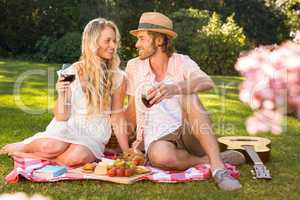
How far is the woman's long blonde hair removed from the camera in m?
4.11

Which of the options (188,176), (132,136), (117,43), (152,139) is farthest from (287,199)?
(117,43)

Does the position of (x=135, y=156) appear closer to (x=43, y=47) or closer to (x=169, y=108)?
(x=169, y=108)

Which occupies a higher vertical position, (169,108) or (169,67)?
(169,67)

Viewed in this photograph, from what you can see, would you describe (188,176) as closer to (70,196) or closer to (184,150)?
(184,150)

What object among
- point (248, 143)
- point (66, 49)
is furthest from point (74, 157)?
point (66, 49)

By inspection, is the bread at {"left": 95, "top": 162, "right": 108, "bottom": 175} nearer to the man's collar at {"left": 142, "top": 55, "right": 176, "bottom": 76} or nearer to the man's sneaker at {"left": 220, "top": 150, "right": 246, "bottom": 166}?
the man's collar at {"left": 142, "top": 55, "right": 176, "bottom": 76}

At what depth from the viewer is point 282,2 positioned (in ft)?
65.0

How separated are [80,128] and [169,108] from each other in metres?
0.69

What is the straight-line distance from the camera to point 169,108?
13.4 feet

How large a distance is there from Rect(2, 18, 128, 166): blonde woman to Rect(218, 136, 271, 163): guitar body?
918mm

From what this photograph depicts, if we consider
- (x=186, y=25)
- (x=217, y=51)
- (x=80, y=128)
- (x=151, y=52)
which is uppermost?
(x=186, y=25)

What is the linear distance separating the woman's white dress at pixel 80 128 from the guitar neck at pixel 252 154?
1128 millimetres

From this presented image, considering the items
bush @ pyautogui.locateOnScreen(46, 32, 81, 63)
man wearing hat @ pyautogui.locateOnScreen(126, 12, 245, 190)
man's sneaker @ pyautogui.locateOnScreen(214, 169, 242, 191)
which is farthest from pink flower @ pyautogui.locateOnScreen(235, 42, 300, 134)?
bush @ pyautogui.locateOnScreen(46, 32, 81, 63)

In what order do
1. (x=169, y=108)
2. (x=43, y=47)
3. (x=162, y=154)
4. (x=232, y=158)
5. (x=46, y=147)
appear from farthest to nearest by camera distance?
(x=43, y=47) → (x=232, y=158) → (x=169, y=108) → (x=46, y=147) → (x=162, y=154)
